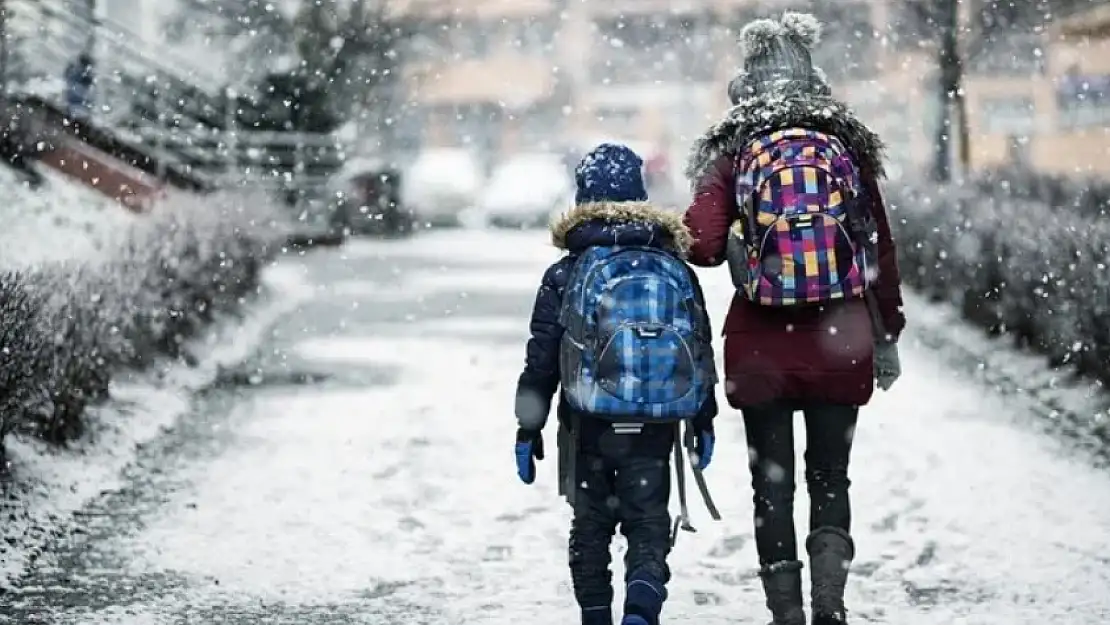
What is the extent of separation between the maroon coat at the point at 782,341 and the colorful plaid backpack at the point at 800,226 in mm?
56

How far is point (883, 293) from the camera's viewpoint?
4980 millimetres

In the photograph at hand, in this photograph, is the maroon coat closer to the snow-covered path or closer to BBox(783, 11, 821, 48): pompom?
BBox(783, 11, 821, 48): pompom

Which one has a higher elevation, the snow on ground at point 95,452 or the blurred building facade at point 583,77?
the blurred building facade at point 583,77

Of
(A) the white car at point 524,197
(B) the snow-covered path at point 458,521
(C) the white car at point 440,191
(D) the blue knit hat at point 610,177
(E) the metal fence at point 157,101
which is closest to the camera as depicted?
(D) the blue knit hat at point 610,177

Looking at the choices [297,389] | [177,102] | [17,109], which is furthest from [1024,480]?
[177,102]

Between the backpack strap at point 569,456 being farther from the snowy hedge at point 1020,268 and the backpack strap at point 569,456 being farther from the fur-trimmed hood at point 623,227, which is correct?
the snowy hedge at point 1020,268

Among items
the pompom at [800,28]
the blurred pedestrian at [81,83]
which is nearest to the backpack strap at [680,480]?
the pompom at [800,28]

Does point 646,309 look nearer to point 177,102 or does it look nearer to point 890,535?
point 890,535

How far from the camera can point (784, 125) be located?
492 cm

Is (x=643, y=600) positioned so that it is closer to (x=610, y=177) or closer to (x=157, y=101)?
(x=610, y=177)

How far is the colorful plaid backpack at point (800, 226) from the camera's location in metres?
4.74

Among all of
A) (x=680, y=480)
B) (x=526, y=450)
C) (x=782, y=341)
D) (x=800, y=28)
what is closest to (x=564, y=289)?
(x=526, y=450)

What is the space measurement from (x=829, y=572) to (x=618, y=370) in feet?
2.87

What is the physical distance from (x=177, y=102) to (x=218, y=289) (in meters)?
13.2
